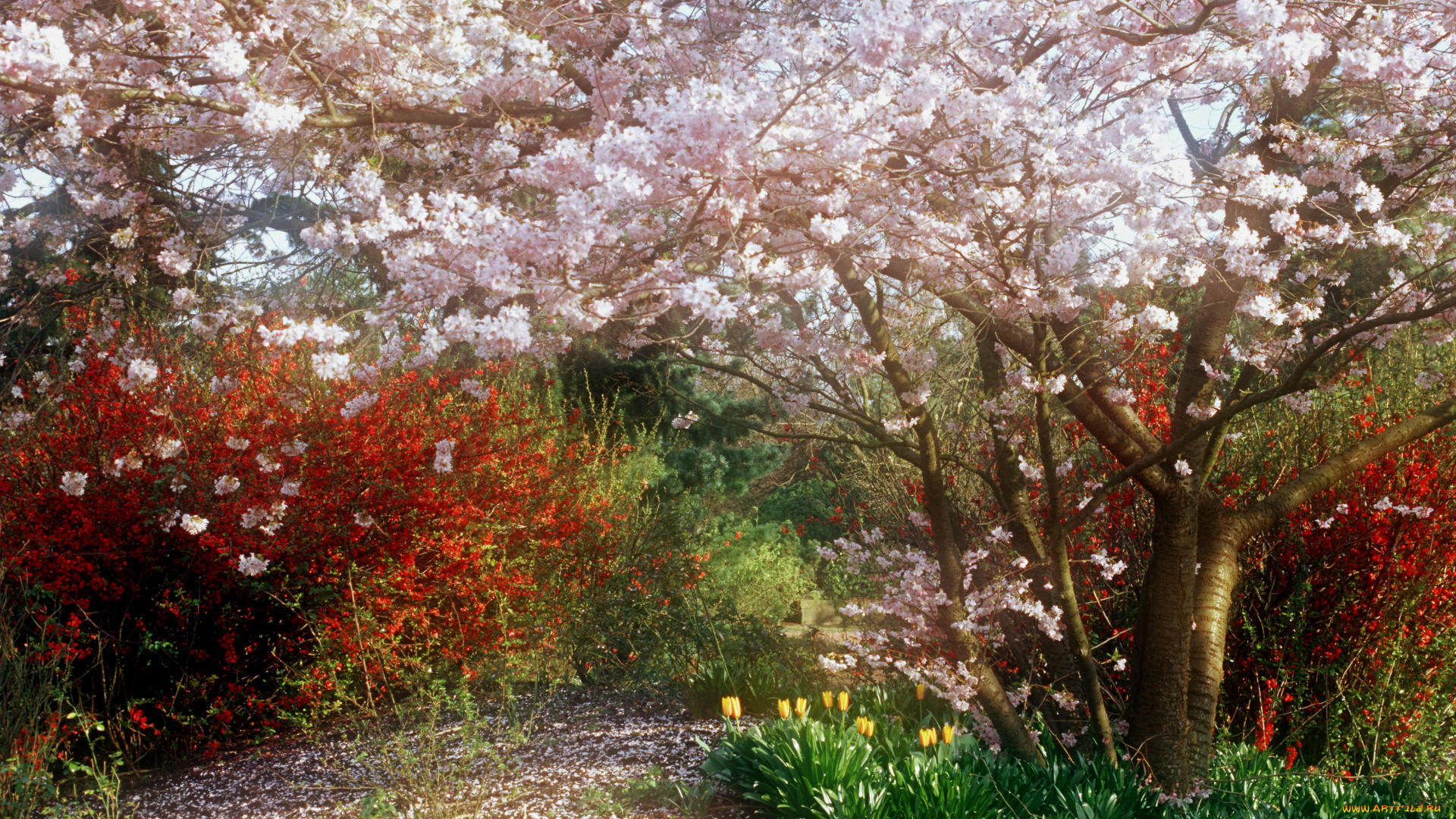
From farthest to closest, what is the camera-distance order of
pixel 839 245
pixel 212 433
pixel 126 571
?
pixel 212 433 < pixel 126 571 < pixel 839 245

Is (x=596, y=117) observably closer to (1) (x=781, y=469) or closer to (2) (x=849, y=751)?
(2) (x=849, y=751)

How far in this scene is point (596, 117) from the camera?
3.54 m

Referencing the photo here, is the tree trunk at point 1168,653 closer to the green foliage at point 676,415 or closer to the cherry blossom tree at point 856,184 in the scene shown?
the cherry blossom tree at point 856,184

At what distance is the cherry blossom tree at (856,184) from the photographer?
2928 millimetres

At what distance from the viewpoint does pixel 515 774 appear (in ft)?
13.3

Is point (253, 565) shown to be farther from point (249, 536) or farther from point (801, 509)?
point (801, 509)

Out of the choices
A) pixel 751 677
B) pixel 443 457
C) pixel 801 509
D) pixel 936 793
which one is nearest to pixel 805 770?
pixel 936 793

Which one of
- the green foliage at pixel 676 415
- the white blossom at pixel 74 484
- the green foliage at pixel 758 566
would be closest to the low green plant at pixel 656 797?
the white blossom at pixel 74 484

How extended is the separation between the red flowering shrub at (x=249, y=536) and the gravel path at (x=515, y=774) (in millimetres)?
390

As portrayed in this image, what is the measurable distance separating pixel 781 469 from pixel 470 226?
10748 millimetres

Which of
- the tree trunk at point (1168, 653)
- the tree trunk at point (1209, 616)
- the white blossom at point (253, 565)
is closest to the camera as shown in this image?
the tree trunk at point (1168, 653)

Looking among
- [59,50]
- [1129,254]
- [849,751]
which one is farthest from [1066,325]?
[59,50]

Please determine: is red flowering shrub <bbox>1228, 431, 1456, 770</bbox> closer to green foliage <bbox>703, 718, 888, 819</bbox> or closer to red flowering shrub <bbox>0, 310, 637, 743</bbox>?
green foliage <bbox>703, 718, 888, 819</bbox>

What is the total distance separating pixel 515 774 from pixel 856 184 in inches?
113
